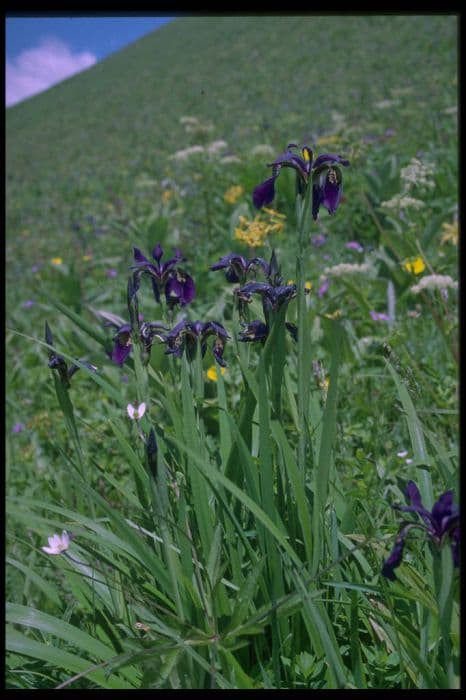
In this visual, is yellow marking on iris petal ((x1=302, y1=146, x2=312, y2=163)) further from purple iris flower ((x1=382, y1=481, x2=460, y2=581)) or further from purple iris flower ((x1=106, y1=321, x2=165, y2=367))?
purple iris flower ((x1=382, y1=481, x2=460, y2=581))

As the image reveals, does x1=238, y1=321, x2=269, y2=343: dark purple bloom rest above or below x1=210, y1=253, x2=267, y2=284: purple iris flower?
below

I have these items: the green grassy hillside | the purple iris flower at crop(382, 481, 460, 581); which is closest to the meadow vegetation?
the purple iris flower at crop(382, 481, 460, 581)

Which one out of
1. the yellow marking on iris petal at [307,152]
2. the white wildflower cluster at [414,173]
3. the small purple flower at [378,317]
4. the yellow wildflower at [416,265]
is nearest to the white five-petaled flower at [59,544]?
the yellow marking on iris petal at [307,152]

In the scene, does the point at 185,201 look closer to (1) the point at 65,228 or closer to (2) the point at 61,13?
(1) the point at 65,228

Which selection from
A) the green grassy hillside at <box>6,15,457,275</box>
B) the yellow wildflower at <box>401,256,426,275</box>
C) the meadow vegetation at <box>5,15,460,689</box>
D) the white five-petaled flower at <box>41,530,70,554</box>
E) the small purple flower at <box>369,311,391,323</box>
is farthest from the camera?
the green grassy hillside at <box>6,15,457,275</box>

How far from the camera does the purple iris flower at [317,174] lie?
1285 mm

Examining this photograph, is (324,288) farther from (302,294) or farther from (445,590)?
(445,590)

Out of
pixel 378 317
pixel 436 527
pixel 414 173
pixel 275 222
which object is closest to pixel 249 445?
pixel 436 527

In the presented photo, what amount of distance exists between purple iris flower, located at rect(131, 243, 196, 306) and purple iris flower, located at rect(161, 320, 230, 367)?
0.48ft

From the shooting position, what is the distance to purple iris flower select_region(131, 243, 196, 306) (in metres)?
1.55

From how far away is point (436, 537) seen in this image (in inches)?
41.6

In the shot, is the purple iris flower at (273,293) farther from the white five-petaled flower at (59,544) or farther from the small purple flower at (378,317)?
the small purple flower at (378,317)

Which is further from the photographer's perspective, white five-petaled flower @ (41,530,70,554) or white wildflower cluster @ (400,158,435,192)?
white wildflower cluster @ (400,158,435,192)

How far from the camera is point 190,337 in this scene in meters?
1.48
